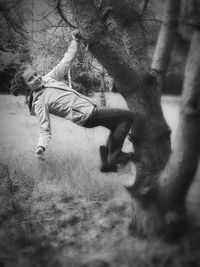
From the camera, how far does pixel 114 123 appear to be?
2.79 m

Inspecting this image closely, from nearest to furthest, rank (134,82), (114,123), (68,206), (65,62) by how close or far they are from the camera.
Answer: (134,82) → (114,123) → (65,62) → (68,206)

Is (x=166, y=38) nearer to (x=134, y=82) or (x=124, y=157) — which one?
(x=134, y=82)

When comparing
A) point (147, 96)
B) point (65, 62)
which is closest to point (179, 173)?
point (147, 96)

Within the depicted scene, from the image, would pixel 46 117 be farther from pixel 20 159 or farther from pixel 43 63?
pixel 20 159

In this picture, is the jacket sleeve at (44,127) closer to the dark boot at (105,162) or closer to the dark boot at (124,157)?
the dark boot at (105,162)

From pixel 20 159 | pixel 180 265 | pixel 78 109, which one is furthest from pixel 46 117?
pixel 20 159

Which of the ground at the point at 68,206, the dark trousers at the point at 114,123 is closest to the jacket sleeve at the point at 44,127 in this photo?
the dark trousers at the point at 114,123

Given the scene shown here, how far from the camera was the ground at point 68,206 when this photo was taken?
2685mm

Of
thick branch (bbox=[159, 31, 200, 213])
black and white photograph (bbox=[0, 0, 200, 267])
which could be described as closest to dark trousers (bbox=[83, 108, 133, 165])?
black and white photograph (bbox=[0, 0, 200, 267])

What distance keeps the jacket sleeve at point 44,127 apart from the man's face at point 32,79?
0.17 meters

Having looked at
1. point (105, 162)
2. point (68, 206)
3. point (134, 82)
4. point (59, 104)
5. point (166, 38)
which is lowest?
point (68, 206)

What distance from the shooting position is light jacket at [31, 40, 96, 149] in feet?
9.30

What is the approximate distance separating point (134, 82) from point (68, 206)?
188cm

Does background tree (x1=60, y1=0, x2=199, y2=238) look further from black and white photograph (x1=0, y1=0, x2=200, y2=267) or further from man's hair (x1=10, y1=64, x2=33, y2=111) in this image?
man's hair (x1=10, y1=64, x2=33, y2=111)
